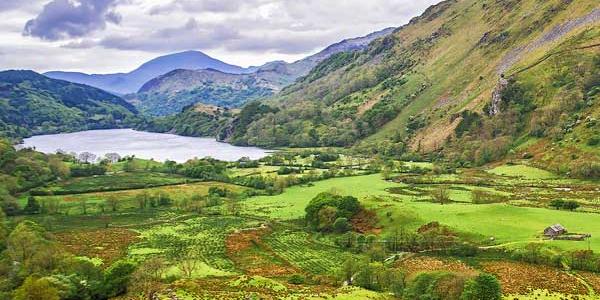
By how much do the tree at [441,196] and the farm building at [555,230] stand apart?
102 ft

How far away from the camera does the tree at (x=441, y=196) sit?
11722 cm

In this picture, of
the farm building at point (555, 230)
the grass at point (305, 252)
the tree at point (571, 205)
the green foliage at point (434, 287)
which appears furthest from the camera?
the tree at point (571, 205)

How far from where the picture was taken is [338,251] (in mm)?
92625

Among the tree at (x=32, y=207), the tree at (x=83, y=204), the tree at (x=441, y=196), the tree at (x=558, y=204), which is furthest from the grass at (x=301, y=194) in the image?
the tree at (x=32, y=207)

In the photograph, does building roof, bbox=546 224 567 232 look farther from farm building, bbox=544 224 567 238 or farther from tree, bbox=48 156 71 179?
tree, bbox=48 156 71 179

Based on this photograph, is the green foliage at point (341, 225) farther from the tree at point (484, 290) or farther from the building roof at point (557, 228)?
the tree at point (484, 290)

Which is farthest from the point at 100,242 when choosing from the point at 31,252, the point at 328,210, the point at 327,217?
the point at 328,210

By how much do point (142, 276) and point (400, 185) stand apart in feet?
294

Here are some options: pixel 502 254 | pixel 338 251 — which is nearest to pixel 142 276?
pixel 338 251

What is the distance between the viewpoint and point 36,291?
56969 millimetres

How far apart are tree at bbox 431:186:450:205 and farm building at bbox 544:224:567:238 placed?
102 ft

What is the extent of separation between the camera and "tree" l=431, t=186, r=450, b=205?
385 ft

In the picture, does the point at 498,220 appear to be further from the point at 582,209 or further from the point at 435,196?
the point at 435,196

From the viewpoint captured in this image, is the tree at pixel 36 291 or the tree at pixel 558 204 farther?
the tree at pixel 558 204
